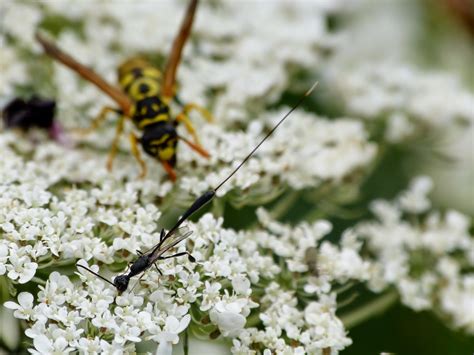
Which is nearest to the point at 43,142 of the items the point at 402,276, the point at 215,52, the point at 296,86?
the point at 215,52

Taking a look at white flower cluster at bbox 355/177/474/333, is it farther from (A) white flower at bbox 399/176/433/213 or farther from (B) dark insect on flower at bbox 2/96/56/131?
(B) dark insect on flower at bbox 2/96/56/131

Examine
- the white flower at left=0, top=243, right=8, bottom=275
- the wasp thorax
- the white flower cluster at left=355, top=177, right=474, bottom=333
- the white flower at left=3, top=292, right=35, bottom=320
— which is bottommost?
the white flower at left=3, top=292, right=35, bottom=320

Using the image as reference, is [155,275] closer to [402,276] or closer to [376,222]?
[402,276]

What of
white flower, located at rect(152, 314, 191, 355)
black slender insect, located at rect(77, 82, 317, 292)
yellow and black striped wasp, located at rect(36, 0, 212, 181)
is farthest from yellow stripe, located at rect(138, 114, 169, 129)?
white flower, located at rect(152, 314, 191, 355)

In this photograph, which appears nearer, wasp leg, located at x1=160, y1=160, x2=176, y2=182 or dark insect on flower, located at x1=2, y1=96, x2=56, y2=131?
wasp leg, located at x1=160, y1=160, x2=176, y2=182

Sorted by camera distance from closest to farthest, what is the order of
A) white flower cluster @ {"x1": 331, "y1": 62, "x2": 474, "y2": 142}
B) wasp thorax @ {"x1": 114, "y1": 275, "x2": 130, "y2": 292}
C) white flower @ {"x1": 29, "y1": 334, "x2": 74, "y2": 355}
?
white flower @ {"x1": 29, "y1": 334, "x2": 74, "y2": 355}
wasp thorax @ {"x1": 114, "y1": 275, "x2": 130, "y2": 292}
white flower cluster @ {"x1": 331, "y1": 62, "x2": 474, "y2": 142}
